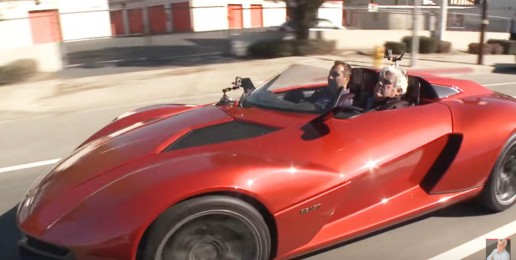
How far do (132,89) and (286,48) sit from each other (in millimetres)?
6952

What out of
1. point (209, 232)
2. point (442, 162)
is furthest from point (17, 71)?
point (442, 162)

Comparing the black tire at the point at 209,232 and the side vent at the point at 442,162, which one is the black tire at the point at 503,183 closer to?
the side vent at the point at 442,162

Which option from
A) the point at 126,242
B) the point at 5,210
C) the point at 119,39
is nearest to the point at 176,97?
the point at 5,210

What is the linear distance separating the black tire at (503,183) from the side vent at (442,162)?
476 millimetres

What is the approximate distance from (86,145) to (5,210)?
1058 mm

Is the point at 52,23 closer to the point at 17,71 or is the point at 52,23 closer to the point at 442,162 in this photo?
the point at 17,71

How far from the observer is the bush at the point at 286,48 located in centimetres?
1627

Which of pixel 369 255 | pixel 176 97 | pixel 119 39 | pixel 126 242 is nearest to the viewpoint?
pixel 126 242

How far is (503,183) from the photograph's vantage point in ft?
13.0

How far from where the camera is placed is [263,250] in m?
2.86

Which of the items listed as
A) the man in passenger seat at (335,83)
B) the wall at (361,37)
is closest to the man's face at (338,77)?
the man in passenger seat at (335,83)

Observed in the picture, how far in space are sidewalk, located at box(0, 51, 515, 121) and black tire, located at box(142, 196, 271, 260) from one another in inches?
265

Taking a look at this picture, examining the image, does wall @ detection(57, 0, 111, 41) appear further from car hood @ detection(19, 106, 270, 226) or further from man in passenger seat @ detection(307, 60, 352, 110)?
man in passenger seat @ detection(307, 60, 352, 110)

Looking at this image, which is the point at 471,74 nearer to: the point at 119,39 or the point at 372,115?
the point at 372,115
